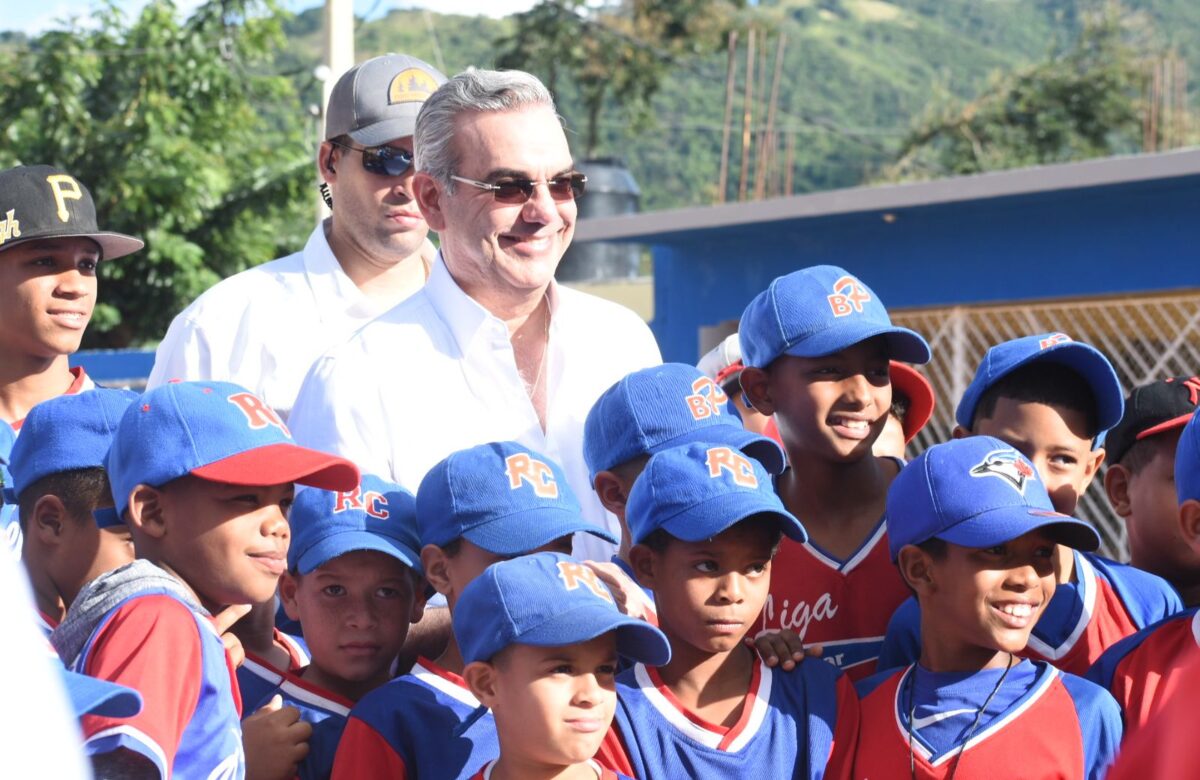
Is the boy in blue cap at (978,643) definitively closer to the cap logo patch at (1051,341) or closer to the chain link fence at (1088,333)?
the cap logo patch at (1051,341)

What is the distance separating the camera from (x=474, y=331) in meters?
3.62

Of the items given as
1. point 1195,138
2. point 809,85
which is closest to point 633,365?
point 1195,138

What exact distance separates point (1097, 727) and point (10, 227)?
115 inches

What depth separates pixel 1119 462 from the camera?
3.86 m

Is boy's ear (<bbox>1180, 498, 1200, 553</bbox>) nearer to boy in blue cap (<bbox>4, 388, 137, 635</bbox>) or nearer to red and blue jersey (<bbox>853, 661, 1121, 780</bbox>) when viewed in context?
red and blue jersey (<bbox>853, 661, 1121, 780</bbox>)

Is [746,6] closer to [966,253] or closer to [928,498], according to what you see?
[966,253]

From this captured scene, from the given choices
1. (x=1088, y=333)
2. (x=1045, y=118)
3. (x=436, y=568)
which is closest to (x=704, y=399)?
(x=436, y=568)

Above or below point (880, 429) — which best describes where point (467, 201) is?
above

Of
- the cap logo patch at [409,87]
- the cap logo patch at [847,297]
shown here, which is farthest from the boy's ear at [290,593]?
the cap logo patch at [409,87]

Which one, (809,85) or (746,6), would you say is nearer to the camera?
(746,6)

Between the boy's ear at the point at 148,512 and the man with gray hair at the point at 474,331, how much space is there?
631mm

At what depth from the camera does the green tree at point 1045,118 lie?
30.1 m

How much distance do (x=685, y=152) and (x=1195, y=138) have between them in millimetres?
40457

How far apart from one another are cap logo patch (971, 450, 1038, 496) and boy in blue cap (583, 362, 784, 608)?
487mm
